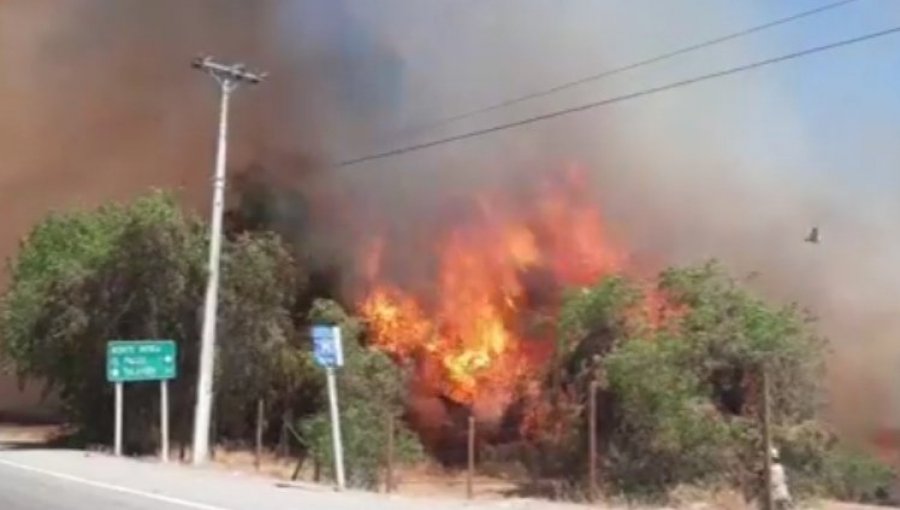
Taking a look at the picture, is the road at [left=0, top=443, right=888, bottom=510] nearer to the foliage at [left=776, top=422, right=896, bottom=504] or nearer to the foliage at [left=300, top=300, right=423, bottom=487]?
the foliage at [left=776, top=422, right=896, bottom=504]

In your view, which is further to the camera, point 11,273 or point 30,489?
point 11,273

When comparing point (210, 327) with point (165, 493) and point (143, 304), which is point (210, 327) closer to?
point (143, 304)

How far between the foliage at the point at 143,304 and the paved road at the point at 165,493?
8.38 meters

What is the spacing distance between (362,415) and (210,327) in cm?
372

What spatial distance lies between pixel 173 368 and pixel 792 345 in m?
13.5

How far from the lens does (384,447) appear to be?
2428cm

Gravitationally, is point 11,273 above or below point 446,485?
above

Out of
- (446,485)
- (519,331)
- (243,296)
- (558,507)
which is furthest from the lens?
(519,331)

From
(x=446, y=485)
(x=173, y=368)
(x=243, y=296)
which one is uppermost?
(x=243, y=296)

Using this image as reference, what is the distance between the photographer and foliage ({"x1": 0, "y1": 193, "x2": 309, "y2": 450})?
29.8 metres

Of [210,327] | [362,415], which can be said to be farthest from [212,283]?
[362,415]

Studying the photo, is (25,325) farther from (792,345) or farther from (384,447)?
(792,345)

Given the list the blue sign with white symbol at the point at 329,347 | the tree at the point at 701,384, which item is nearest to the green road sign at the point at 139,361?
the blue sign with white symbol at the point at 329,347

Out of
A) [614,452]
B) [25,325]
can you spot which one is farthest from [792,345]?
[25,325]
